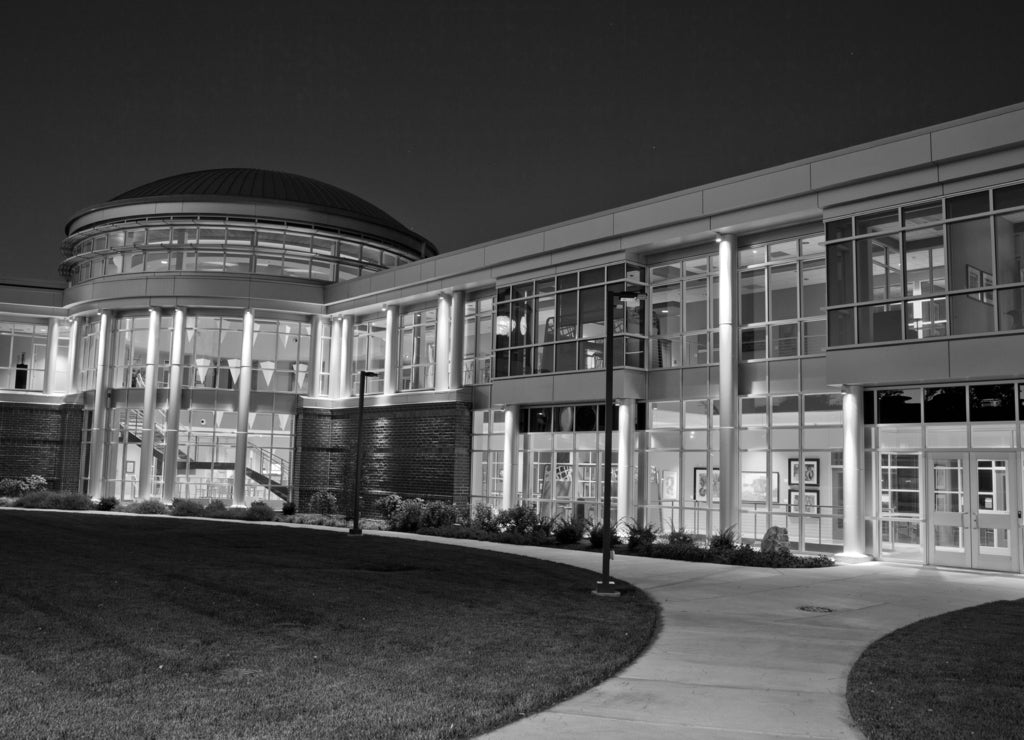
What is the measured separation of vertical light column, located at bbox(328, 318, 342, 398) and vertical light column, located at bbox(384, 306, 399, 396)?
10.2ft

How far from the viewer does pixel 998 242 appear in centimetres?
1878

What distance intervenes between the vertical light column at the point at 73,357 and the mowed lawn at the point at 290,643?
22.7 metres

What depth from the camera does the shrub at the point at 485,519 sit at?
2709 centimetres

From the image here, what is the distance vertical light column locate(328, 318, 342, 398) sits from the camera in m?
37.6

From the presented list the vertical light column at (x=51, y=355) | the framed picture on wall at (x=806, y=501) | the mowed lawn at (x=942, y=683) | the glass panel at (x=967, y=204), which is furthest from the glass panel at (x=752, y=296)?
the vertical light column at (x=51, y=355)

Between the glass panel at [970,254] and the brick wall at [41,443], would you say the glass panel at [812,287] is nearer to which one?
the glass panel at [970,254]

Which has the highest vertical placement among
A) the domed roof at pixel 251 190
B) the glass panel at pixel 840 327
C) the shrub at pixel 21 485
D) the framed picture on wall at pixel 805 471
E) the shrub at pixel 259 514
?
the domed roof at pixel 251 190

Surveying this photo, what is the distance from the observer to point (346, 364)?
3738cm

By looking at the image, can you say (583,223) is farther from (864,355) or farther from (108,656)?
(108,656)

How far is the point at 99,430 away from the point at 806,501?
27.8 metres

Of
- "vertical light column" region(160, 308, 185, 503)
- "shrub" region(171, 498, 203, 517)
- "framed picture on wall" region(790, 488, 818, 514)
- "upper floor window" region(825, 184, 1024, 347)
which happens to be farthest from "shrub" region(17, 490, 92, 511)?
"upper floor window" region(825, 184, 1024, 347)

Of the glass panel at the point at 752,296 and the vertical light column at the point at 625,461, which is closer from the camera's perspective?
the glass panel at the point at 752,296

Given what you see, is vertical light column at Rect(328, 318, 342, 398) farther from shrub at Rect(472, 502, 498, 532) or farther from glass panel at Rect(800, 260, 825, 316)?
glass panel at Rect(800, 260, 825, 316)

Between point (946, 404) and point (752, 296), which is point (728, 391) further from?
point (946, 404)
